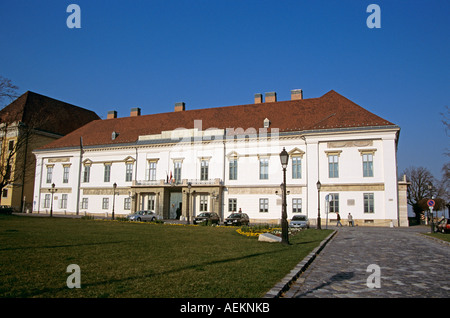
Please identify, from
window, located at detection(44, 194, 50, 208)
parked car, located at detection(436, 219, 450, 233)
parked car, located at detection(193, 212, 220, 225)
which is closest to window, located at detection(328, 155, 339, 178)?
parked car, located at detection(436, 219, 450, 233)

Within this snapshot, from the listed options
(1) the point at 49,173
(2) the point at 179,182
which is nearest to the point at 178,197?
(2) the point at 179,182

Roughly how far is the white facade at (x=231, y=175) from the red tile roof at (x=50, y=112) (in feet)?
21.8

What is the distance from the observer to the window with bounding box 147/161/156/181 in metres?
47.2

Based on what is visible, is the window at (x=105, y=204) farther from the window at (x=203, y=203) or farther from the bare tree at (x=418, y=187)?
the bare tree at (x=418, y=187)

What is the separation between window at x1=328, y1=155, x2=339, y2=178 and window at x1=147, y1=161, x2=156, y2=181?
22.0m

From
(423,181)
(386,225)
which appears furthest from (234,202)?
(423,181)

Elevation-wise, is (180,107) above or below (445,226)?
above

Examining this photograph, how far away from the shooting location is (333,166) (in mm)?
38156

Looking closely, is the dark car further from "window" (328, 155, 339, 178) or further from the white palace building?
"window" (328, 155, 339, 178)

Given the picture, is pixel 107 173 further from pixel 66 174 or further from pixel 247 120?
pixel 247 120

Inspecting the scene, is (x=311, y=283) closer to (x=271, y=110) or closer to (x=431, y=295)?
(x=431, y=295)

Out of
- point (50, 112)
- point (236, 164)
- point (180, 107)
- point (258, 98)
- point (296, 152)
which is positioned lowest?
point (236, 164)

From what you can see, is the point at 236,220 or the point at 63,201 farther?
the point at 63,201

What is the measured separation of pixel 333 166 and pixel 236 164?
11.1 meters
